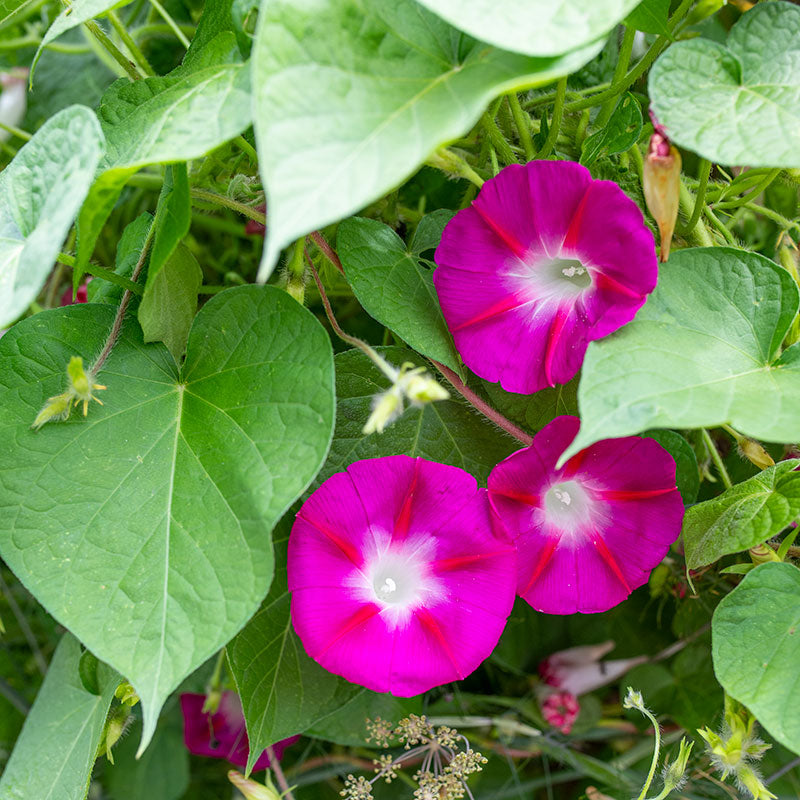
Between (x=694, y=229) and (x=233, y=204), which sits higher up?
(x=233, y=204)

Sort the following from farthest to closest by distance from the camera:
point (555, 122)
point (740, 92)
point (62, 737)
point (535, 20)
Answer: point (62, 737) → point (555, 122) → point (740, 92) → point (535, 20)

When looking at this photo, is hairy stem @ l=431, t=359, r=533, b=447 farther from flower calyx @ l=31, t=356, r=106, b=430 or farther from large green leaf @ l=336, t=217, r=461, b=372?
flower calyx @ l=31, t=356, r=106, b=430

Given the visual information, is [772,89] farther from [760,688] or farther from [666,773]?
[666,773]

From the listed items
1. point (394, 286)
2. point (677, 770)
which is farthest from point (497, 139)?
point (677, 770)

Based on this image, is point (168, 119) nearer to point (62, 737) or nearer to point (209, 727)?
point (62, 737)

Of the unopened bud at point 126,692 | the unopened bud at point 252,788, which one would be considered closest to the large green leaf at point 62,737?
the unopened bud at point 126,692

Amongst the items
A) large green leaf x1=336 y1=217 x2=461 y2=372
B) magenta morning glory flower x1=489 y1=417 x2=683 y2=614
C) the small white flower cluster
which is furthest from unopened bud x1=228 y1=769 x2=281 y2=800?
large green leaf x1=336 y1=217 x2=461 y2=372

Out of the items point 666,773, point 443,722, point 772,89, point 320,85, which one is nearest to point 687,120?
point 772,89
